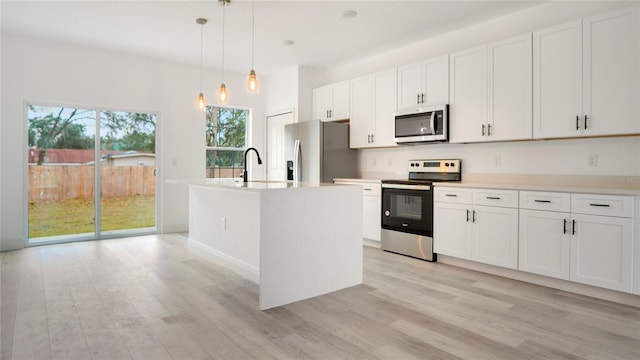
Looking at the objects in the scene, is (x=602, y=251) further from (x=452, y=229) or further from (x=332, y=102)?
(x=332, y=102)

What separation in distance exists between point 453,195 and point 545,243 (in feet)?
3.12

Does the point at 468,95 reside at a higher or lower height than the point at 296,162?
higher

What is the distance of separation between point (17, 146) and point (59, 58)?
1.27 metres

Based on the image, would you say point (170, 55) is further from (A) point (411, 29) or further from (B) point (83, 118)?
(A) point (411, 29)

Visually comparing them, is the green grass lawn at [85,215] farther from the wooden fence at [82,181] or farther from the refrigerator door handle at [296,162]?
the refrigerator door handle at [296,162]

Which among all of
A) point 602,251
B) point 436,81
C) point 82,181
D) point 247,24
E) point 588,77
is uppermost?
point 247,24

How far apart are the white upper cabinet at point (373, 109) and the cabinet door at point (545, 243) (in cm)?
200

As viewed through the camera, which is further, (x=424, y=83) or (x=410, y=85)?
(x=410, y=85)

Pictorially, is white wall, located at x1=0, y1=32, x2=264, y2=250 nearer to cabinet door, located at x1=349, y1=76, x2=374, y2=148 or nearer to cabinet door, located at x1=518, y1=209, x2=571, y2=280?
cabinet door, located at x1=349, y1=76, x2=374, y2=148

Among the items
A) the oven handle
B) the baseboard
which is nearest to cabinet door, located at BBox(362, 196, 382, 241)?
the oven handle

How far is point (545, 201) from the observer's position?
3.18 meters

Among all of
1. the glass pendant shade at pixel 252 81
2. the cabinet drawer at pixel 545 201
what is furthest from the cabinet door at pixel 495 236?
the glass pendant shade at pixel 252 81

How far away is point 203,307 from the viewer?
8.96 ft

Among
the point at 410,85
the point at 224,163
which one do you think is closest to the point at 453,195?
the point at 410,85
